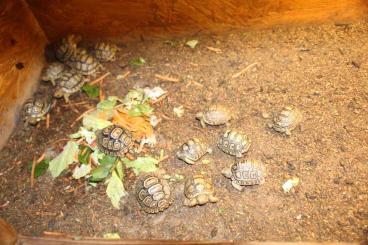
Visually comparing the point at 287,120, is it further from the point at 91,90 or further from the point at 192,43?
the point at 91,90

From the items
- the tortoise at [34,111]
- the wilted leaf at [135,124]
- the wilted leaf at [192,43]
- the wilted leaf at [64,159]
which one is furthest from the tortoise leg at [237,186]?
the tortoise at [34,111]

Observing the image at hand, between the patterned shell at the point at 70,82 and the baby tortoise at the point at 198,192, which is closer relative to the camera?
the baby tortoise at the point at 198,192

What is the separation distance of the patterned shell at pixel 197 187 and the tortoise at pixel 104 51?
2.32 meters

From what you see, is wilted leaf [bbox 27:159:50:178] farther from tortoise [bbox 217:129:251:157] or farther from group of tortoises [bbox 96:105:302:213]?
tortoise [bbox 217:129:251:157]

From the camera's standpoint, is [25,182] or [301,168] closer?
[301,168]

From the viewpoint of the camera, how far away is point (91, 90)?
4836 millimetres

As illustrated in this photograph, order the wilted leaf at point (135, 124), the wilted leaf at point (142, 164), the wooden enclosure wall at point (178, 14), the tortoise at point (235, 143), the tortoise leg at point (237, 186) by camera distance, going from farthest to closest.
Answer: the wooden enclosure wall at point (178, 14) → the wilted leaf at point (135, 124) → the wilted leaf at point (142, 164) → the tortoise at point (235, 143) → the tortoise leg at point (237, 186)

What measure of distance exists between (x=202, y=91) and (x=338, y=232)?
2.28m

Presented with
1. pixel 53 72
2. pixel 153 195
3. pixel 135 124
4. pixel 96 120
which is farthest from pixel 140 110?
pixel 53 72

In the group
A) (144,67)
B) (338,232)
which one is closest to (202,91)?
(144,67)

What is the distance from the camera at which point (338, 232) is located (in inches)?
130

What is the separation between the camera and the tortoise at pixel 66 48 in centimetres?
495

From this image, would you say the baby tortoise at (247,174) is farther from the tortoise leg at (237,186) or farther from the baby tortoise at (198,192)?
the baby tortoise at (198,192)

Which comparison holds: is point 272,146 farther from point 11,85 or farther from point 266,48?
point 11,85
